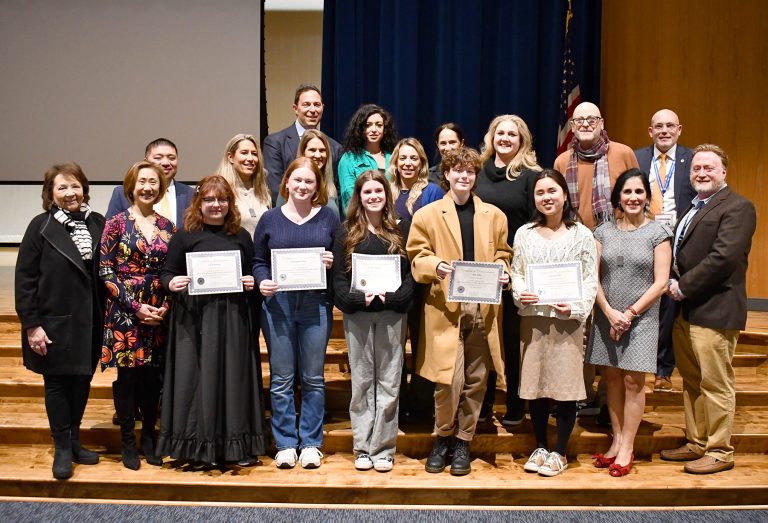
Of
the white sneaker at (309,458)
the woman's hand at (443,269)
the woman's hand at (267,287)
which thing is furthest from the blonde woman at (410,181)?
the white sneaker at (309,458)

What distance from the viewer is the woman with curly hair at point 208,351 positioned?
127 inches

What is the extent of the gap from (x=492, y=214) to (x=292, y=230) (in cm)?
104

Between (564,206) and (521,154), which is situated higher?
(521,154)

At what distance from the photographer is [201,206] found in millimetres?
3232

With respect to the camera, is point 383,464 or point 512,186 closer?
point 383,464

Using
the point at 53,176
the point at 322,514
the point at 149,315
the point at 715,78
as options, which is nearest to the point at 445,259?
the point at 322,514

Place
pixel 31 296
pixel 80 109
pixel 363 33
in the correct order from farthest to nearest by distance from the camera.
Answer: pixel 80 109
pixel 363 33
pixel 31 296

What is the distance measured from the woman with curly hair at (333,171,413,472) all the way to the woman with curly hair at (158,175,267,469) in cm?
53

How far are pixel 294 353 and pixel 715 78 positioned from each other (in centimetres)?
497

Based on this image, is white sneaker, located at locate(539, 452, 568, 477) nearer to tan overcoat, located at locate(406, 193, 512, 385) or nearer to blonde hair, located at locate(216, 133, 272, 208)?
tan overcoat, located at locate(406, 193, 512, 385)

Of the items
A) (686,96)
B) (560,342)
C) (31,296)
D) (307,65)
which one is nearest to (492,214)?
(560,342)

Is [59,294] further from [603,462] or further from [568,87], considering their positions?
[568,87]

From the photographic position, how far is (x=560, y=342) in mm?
3223

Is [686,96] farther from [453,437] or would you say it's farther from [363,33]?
[453,437]
